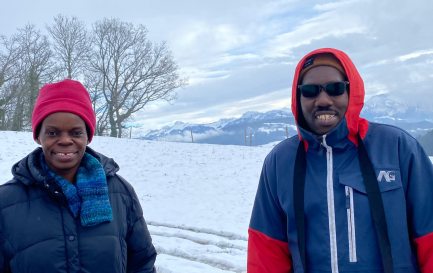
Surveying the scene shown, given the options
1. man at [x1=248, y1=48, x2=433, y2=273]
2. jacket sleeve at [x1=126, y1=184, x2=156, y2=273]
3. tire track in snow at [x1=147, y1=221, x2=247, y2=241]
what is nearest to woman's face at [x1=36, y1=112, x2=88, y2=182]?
jacket sleeve at [x1=126, y1=184, x2=156, y2=273]

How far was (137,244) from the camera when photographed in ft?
8.27

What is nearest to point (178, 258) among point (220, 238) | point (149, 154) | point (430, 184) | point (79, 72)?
point (220, 238)

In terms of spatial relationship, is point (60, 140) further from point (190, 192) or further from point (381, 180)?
point (190, 192)

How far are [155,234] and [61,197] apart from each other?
306 inches

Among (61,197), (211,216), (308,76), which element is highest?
(308,76)

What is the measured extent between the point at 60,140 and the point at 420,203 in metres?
1.66

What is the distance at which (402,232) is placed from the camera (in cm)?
215

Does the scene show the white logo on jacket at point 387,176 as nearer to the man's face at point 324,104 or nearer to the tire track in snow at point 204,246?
the man's face at point 324,104

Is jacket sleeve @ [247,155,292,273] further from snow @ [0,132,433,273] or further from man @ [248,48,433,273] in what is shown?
snow @ [0,132,433,273]

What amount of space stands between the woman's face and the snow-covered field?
4.62 meters

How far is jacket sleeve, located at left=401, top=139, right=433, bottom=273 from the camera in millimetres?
2133

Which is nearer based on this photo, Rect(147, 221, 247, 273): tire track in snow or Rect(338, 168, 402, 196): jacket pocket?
Rect(338, 168, 402, 196): jacket pocket

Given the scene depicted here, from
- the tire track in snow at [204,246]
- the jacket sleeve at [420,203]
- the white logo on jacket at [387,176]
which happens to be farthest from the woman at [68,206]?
the tire track in snow at [204,246]

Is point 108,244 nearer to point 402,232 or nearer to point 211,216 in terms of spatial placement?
point 402,232
